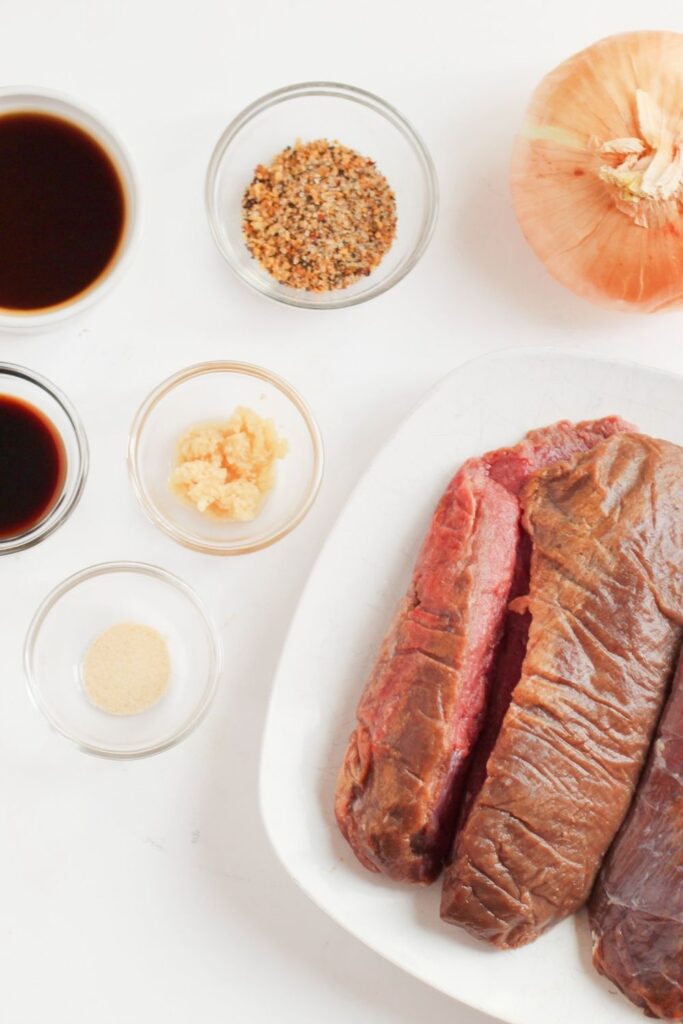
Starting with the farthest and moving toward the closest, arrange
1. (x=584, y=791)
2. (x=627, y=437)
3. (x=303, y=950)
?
(x=303, y=950), (x=627, y=437), (x=584, y=791)

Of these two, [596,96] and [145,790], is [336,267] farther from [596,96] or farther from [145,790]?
[145,790]

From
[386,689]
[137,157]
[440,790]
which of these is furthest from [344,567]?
[137,157]

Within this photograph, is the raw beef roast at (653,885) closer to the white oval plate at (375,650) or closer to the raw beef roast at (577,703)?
the raw beef roast at (577,703)

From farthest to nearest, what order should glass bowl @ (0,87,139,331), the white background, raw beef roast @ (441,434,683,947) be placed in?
the white background
glass bowl @ (0,87,139,331)
raw beef roast @ (441,434,683,947)

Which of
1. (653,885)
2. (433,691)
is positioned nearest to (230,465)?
(433,691)

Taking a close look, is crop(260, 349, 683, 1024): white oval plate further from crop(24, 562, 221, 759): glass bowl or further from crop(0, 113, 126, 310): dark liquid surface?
crop(0, 113, 126, 310): dark liquid surface

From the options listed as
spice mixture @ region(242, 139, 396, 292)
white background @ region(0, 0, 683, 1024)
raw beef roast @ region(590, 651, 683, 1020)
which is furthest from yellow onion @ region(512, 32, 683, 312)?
raw beef roast @ region(590, 651, 683, 1020)

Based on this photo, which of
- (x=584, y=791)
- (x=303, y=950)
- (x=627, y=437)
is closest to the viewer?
(x=584, y=791)
